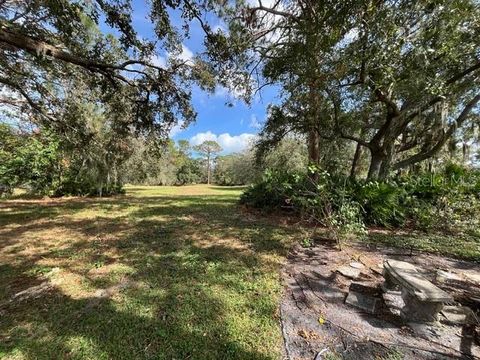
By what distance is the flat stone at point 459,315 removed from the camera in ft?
7.32

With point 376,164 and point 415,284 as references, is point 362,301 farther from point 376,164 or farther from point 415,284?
point 376,164

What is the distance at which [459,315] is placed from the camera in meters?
2.28

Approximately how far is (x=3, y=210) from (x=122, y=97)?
4942 mm

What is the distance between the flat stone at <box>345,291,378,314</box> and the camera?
8.03 ft

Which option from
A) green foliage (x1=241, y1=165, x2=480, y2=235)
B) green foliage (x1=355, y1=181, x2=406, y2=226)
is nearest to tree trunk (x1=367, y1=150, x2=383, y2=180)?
green foliage (x1=241, y1=165, x2=480, y2=235)

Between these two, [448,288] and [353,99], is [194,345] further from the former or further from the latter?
[353,99]

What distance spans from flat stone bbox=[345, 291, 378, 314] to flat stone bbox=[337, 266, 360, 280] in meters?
0.45

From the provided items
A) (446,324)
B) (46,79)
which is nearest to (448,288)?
(446,324)

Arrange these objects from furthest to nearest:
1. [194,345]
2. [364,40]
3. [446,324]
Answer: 1. [364,40]
2. [446,324]
3. [194,345]

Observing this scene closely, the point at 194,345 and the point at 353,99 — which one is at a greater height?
the point at 353,99

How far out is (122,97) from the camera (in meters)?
5.94

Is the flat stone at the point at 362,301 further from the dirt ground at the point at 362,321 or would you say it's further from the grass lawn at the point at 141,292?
the grass lawn at the point at 141,292

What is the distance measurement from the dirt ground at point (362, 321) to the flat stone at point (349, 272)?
0.22 feet

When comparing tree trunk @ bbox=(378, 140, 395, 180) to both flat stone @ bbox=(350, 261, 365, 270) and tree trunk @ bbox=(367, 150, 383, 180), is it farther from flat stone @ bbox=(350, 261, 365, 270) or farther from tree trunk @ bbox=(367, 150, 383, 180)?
flat stone @ bbox=(350, 261, 365, 270)
